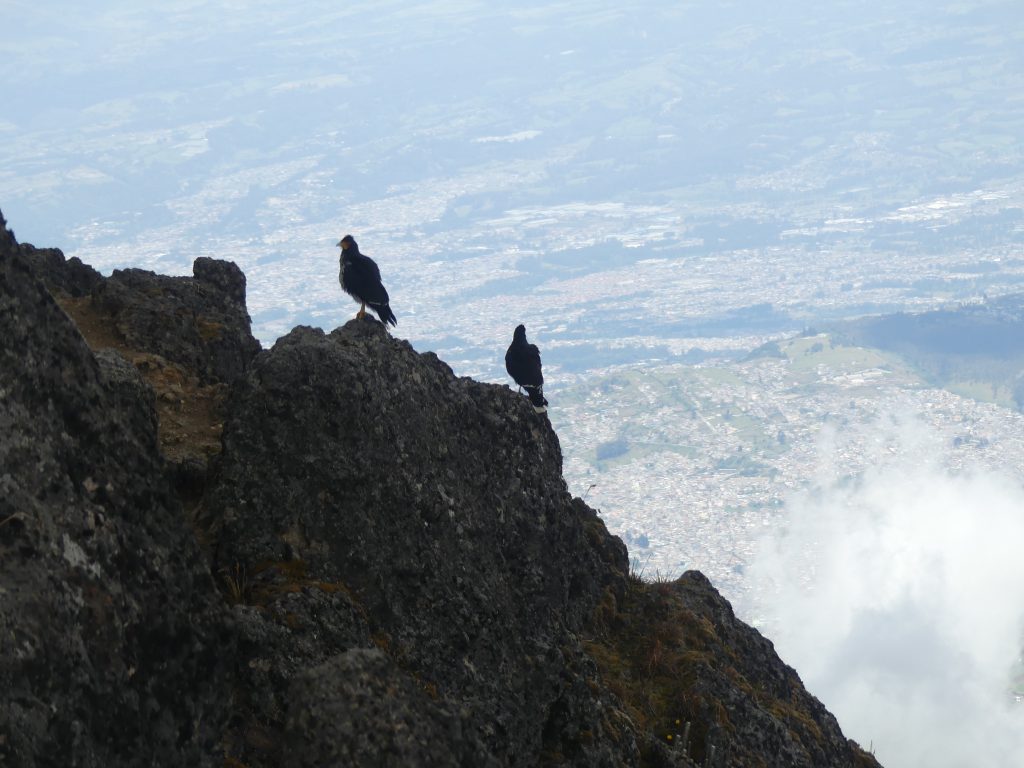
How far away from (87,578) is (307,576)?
3095 mm

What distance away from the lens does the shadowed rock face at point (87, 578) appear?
691cm

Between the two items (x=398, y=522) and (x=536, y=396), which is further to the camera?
(x=536, y=396)

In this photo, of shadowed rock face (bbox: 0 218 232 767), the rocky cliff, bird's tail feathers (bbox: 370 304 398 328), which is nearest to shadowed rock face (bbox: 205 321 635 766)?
the rocky cliff

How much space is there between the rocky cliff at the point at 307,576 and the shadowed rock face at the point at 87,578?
0.06 ft

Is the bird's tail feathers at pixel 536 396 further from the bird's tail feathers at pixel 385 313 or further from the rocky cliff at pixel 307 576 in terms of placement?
the bird's tail feathers at pixel 385 313

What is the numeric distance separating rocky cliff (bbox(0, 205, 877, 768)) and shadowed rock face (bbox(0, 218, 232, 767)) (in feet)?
0.06

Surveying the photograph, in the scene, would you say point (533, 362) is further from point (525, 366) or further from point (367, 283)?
point (367, 283)

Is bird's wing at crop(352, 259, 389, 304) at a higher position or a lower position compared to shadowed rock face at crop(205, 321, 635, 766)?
higher

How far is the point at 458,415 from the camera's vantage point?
13.6 m

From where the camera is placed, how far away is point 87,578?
7426mm

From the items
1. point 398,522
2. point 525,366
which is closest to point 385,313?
point 525,366

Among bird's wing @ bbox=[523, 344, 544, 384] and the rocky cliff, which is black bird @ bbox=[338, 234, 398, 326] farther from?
bird's wing @ bbox=[523, 344, 544, 384]

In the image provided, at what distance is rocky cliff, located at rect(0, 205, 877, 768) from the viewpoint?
7.44m

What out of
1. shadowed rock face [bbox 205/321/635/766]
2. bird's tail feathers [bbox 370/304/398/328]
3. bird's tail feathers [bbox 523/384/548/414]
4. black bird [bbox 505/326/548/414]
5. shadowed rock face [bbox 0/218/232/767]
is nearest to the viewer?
shadowed rock face [bbox 0/218/232/767]
